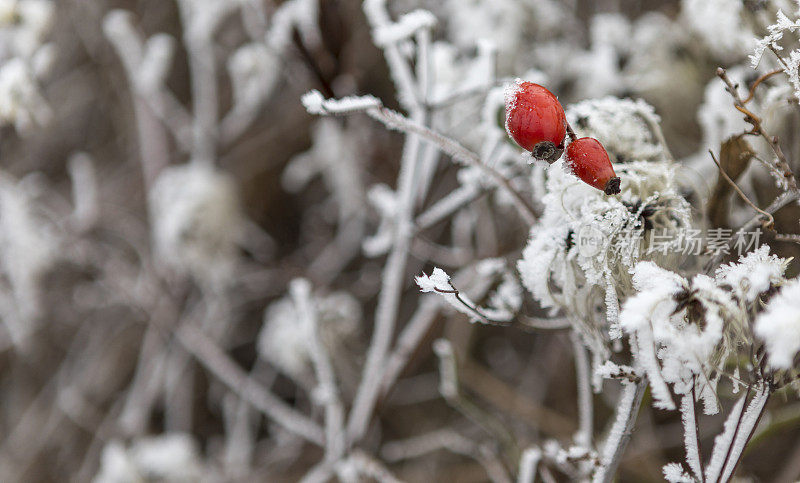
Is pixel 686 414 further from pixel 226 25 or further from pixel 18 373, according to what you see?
pixel 18 373

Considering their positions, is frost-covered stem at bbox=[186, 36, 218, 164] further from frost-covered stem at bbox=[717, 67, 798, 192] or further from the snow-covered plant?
frost-covered stem at bbox=[717, 67, 798, 192]

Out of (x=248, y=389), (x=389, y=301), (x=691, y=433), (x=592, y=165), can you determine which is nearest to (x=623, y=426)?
(x=691, y=433)

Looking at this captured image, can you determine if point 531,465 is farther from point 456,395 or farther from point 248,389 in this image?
point 248,389

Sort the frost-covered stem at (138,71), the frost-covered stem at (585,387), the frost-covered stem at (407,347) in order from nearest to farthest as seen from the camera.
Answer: the frost-covered stem at (585,387)
the frost-covered stem at (407,347)
the frost-covered stem at (138,71)

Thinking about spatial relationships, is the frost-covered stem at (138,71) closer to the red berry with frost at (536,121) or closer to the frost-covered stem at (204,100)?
the frost-covered stem at (204,100)

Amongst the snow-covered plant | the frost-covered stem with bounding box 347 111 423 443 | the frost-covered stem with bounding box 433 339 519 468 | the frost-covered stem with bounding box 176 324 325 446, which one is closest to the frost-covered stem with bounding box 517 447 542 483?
the snow-covered plant

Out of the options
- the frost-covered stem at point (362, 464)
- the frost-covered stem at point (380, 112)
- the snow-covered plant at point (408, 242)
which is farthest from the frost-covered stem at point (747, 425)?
the frost-covered stem at point (362, 464)

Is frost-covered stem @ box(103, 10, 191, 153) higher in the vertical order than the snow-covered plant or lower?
higher
